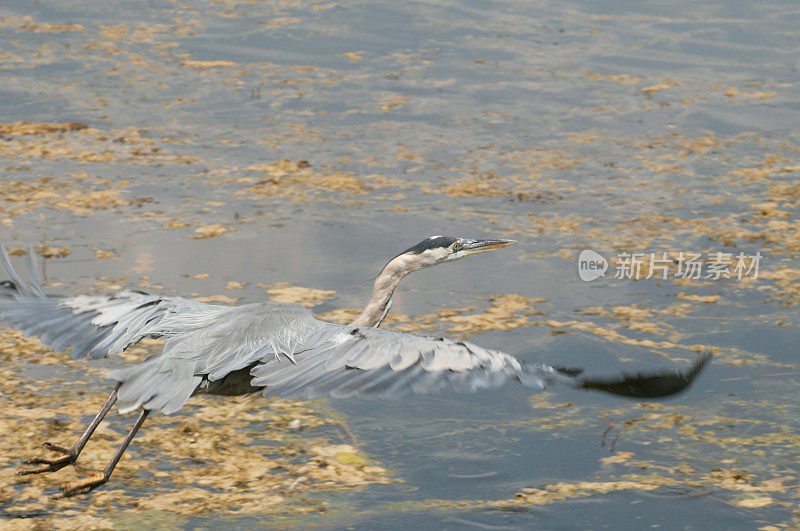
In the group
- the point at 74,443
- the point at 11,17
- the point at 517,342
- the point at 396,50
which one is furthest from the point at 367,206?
the point at 11,17

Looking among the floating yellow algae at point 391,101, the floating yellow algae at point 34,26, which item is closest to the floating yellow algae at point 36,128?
the floating yellow algae at point 391,101

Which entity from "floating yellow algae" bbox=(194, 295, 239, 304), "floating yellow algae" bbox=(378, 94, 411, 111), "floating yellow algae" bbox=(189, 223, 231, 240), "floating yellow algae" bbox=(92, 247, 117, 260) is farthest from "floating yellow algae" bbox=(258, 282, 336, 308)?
"floating yellow algae" bbox=(378, 94, 411, 111)

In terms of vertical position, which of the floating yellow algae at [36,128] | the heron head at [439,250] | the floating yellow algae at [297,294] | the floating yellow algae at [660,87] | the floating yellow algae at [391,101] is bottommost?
the floating yellow algae at [297,294]

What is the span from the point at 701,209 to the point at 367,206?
285 cm

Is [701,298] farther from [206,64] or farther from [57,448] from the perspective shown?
[206,64]

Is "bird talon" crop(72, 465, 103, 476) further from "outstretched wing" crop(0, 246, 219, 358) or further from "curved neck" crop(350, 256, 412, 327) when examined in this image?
"curved neck" crop(350, 256, 412, 327)

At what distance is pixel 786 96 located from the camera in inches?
529

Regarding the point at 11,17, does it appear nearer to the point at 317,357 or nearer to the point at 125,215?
the point at 125,215

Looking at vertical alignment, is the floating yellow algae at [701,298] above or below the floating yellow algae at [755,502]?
above

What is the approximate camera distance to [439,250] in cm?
686

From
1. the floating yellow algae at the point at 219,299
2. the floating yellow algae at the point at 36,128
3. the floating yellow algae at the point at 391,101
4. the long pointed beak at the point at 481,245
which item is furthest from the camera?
the floating yellow algae at the point at 391,101
